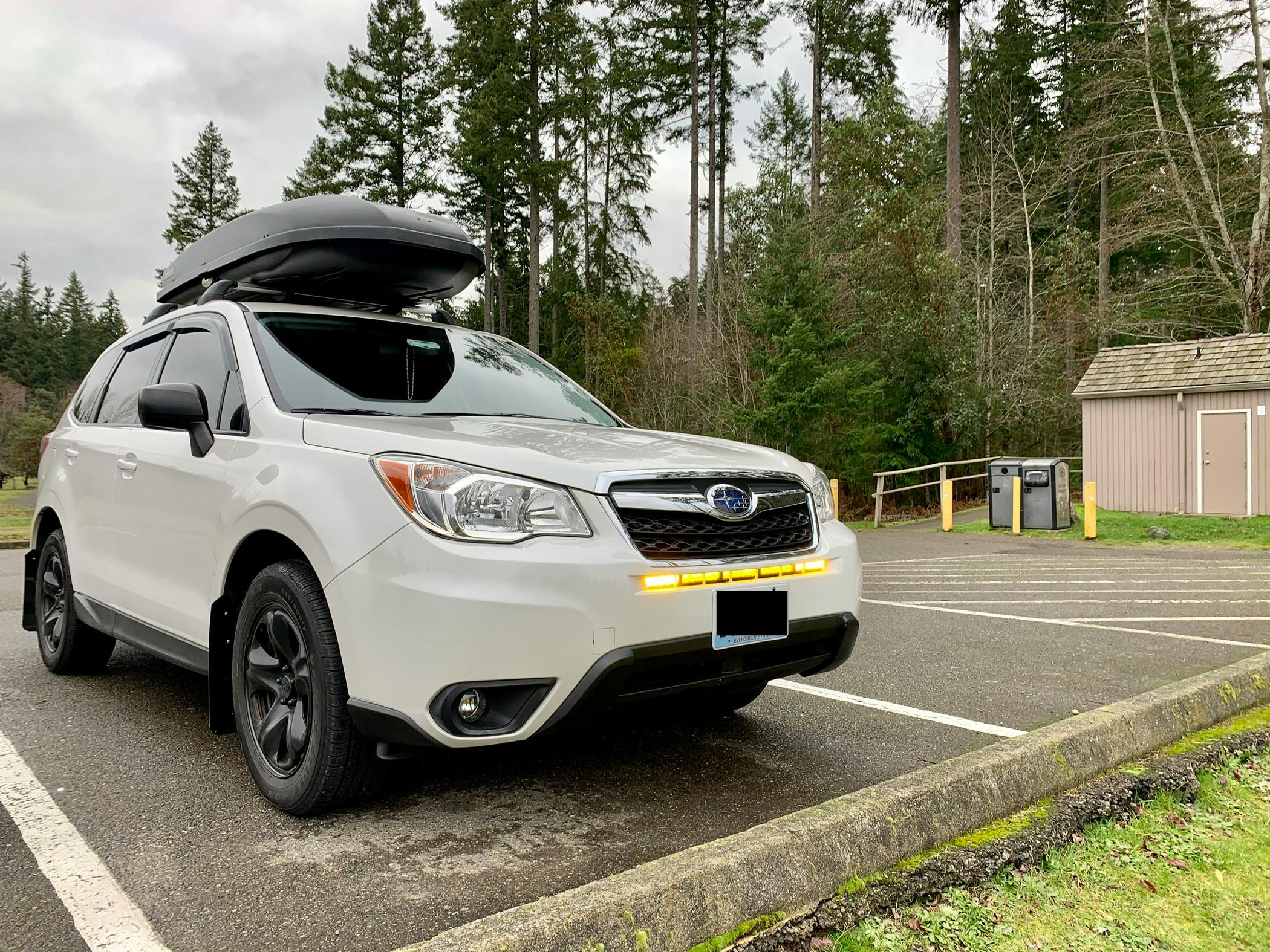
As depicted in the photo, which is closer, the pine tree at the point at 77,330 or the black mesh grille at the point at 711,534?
the black mesh grille at the point at 711,534

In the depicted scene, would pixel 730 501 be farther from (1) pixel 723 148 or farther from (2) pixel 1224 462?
(1) pixel 723 148

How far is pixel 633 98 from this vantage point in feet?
111

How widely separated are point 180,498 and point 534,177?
2982 cm

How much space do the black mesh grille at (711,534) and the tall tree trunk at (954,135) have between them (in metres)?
21.8

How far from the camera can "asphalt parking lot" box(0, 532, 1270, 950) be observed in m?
2.33

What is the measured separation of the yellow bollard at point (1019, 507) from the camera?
16016mm

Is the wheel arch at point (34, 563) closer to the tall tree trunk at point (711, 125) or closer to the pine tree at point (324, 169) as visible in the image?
the tall tree trunk at point (711, 125)

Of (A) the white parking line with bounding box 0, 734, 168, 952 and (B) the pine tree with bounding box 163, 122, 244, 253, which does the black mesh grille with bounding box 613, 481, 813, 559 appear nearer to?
(A) the white parking line with bounding box 0, 734, 168, 952

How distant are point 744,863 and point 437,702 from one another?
0.93 meters

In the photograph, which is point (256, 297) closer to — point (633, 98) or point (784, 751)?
point (784, 751)

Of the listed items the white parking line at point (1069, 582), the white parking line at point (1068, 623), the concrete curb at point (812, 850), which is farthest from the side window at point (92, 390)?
the white parking line at point (1069, 582)

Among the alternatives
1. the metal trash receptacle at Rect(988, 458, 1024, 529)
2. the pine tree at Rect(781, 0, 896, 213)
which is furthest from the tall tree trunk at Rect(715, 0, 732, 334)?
the metal trash receptacle at Rect(988, 458, 1024, 529)

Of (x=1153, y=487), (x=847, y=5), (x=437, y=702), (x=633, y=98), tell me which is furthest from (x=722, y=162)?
(x=437, y=702)

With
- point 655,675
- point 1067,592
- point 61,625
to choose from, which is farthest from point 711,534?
point 1067,592
